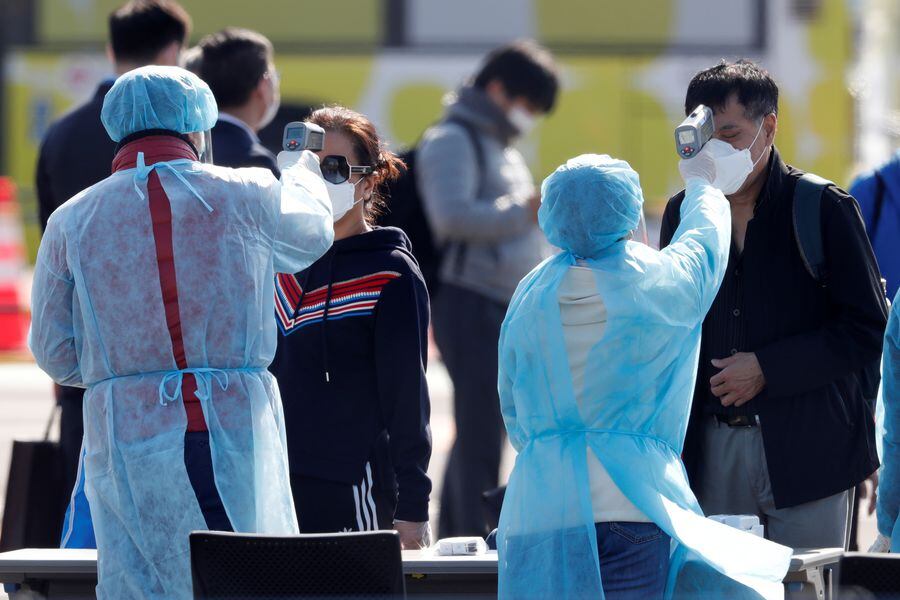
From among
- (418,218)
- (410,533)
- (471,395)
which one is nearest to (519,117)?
(418,218)

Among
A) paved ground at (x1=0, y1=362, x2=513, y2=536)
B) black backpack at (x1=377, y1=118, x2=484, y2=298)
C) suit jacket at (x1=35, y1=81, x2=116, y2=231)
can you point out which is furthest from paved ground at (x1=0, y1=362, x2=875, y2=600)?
suit jacket at (x1=35, y1=81, x2=116, y2=231)

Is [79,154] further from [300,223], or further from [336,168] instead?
[300,223]

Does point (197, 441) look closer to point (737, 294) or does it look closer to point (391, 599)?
point (391, 599)

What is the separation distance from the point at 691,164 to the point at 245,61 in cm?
207

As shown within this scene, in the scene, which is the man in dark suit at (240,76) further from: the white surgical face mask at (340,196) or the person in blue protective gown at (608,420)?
the person in blue protective gown at (608,420)

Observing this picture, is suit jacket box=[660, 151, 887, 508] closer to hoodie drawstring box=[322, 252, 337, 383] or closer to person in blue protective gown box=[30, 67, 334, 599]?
hoodie drawstring box=[322, 252, 337, 383]

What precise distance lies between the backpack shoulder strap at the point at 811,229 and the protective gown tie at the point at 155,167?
1.44 metres

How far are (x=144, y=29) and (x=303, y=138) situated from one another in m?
1.79

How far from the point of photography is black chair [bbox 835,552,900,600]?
3.04m

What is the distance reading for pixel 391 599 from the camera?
321 centimetres

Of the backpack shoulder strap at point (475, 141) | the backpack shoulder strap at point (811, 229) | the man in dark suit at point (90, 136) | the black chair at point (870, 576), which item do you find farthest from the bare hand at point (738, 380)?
the backpack shoulder strap at point (475, 141)

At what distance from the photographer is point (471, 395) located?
6289 mm

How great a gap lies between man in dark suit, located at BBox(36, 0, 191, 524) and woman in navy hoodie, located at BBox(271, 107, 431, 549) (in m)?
1.27

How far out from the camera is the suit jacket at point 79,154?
520 centimetres
